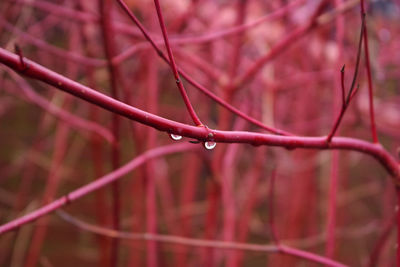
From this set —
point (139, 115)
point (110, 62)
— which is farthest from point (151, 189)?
point (139, 115)

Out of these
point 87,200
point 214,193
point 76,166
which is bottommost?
point 214,193

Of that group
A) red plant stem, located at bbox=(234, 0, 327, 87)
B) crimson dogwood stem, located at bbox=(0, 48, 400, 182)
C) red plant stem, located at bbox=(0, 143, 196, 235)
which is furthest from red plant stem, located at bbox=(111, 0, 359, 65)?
crimson dogwood stem, located at bbox=(0, 48, 400, 182)

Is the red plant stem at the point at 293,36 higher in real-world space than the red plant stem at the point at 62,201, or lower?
higher

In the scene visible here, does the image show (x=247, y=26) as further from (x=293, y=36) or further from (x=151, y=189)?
(x=151, y=189)

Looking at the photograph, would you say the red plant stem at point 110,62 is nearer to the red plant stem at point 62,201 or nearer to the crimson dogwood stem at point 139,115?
the red plant stem at point 62,201

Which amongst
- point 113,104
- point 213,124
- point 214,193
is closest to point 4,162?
point 213,124

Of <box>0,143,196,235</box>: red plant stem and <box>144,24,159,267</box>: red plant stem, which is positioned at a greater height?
<box>144,24,159,267</box>: red plant stem

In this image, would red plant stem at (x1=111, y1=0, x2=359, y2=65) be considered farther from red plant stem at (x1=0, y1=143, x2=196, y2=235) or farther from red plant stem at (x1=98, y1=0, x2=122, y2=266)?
red plant stem at (x1=0, y1=143, x2=196, y2=235)

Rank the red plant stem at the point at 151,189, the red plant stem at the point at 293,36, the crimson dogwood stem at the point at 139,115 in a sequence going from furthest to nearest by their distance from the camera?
1. the red plant stem at the point at 151,189
2. the red plant stem at the point at 293,36
3. the crimson dogwood stem at the point at 139,115

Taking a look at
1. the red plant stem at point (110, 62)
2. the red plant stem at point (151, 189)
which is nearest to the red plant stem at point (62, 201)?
the red plant stem at point (110, 62)

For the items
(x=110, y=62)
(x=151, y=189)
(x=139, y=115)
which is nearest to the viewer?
(x=139, y=115)

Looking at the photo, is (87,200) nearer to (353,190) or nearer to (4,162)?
(4,162)
